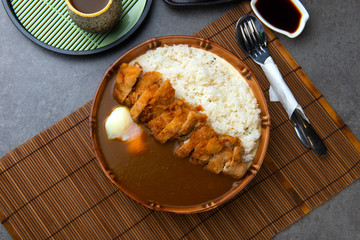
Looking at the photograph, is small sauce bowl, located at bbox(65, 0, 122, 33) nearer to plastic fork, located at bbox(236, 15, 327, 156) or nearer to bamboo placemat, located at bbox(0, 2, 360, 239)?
bamboo placemat, located at bbox(0, 2, 360, 239)

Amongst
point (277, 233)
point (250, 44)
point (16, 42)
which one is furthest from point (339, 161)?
point (16, 42)

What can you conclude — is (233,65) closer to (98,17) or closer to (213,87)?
(213,87)

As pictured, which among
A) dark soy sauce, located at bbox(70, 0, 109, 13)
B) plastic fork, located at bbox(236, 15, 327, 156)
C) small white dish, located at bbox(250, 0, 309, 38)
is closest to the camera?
dark soy sauce, located at bbox(70, 0, 109, 13)

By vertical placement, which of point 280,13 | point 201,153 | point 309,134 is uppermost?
point 280,13

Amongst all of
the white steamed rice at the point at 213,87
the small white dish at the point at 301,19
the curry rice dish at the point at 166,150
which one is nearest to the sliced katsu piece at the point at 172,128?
the curry rice dish at the point at 166,150

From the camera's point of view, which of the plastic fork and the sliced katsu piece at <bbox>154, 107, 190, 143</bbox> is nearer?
the sliced katsu piece at <bbox>154, 107, 190, 143</bbox>

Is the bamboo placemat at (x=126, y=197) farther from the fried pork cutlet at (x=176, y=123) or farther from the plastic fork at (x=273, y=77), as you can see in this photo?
the fried pork cutlet at (x=176, y=123)

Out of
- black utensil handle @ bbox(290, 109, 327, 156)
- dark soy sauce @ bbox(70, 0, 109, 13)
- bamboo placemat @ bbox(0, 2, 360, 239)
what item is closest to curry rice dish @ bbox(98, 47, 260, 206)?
bamboo placemat @ bbox(0, 2, 360, 239)

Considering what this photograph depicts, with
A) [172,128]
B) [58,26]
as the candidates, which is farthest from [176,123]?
[58,26]
